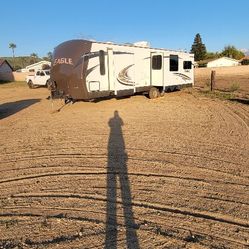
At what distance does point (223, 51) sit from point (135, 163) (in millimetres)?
108759

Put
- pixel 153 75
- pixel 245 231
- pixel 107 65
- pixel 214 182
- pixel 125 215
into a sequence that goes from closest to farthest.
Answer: pixel 245 231 → pixel 125 215 → pixel 214 182 → pixel 107 65 → pixel 153 75

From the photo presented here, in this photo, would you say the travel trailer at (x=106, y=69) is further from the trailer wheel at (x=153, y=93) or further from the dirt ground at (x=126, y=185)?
the dirt ground at (x=126, y=185)

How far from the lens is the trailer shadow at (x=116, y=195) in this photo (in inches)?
157

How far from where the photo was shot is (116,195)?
205 inches

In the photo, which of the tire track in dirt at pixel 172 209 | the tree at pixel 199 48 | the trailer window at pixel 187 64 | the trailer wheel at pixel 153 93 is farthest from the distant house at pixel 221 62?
the tire track in dirt at pixel 172 209

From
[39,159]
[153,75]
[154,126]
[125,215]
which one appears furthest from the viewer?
[153,75]

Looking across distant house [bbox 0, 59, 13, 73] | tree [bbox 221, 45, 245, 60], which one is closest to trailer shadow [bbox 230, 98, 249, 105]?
distant house [bbox 0, 59, 13, 73]

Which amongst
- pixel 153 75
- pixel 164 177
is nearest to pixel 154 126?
pixel 164 177

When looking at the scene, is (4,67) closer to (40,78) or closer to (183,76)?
(40,78)

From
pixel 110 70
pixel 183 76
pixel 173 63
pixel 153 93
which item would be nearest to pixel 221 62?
pixel 183 76

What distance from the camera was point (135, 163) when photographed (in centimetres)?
676

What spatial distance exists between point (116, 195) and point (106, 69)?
9852mm

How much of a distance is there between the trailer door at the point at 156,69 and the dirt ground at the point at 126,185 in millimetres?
6958

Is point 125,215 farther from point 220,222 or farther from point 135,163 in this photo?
point 135,163
